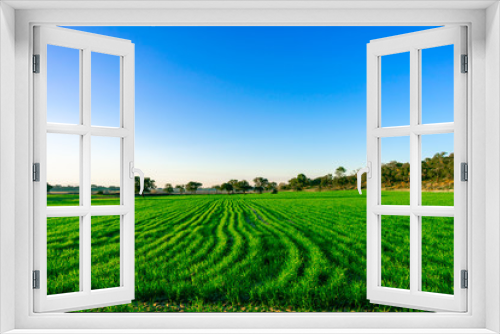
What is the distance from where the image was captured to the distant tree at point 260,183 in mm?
19703

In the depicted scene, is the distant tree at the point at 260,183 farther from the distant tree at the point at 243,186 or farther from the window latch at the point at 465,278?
the window latch at the point at 465,278

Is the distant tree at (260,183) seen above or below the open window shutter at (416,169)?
below

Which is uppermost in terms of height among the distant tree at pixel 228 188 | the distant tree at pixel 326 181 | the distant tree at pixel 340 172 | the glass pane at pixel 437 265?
the distant tree at pixel 340 172

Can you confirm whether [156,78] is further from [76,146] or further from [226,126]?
[76,146]

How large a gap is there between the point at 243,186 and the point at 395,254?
13.5 m

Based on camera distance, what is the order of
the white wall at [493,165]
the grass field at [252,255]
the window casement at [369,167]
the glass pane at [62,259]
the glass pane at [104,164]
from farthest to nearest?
1. the glass pane at [62,259]
2. the grass field at [252,255]
3. the glass pane at [104,164]
4. the window casement at [369,167]
5. the white wall at [493,165]

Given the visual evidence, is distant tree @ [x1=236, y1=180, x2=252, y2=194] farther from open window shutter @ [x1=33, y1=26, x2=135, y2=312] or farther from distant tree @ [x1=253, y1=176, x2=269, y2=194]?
open window shutter @ [x1=33, y1=26, x2=135, y2=312]

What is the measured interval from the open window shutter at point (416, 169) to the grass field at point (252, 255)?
966 millimetres

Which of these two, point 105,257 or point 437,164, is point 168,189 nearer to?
point 105,257

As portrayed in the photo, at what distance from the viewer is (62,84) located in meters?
2.34

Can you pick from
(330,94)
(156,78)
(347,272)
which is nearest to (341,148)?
(330,94)

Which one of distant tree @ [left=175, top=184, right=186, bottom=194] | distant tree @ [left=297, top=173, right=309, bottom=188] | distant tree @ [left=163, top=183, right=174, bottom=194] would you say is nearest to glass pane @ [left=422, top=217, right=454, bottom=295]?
distant tree @ [left=297, top=173, right=309, bottom=188]

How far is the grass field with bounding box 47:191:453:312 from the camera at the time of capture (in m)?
4.73

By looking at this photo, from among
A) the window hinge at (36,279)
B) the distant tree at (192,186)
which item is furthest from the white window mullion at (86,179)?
the distant tree at (192,186)
